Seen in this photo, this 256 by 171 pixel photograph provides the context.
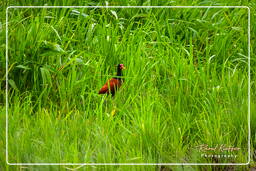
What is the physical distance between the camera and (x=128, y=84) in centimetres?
474

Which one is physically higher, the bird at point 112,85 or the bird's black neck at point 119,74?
the bird's black neck at point 119,74

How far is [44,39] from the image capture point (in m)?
5.03

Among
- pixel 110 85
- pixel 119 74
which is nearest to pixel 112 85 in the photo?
pixel 110 85

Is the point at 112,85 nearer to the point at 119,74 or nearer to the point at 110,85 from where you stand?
the point at 110,85

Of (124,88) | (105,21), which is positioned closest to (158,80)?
(124,88)

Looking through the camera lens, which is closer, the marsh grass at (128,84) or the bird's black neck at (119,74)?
the marsh grass at (128,84)

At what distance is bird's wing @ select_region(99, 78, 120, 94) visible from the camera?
4.64 m

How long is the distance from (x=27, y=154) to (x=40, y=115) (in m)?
0.41

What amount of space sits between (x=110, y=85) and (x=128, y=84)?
15 centimetres

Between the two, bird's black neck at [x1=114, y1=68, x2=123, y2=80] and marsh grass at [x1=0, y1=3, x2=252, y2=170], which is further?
bird's black neck at [x1=114, y1=68, x2=123, y2=80]

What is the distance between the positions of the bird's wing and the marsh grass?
0.04 m

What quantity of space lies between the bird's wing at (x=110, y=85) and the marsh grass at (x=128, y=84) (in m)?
0.04

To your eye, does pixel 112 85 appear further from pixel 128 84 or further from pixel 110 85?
pixel 128 84

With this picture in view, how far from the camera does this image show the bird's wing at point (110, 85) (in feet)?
15.2
